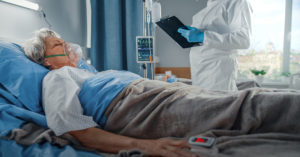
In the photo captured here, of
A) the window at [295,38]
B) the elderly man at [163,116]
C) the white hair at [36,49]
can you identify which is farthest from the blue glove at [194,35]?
the window at [295,38]

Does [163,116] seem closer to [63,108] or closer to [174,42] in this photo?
[63,108]

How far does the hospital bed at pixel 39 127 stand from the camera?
0.64 metres

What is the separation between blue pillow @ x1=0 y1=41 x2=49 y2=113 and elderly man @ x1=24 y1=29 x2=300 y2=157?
3.5 inches

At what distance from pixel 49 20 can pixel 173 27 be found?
112cm

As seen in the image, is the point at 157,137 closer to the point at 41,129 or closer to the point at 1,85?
the point at 41,129

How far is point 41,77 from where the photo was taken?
107cm

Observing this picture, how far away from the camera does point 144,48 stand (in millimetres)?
1871

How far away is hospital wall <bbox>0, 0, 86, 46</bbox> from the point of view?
4.31 feet

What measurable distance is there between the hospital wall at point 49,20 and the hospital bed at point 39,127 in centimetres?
35

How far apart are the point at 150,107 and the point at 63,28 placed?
57.7 inches

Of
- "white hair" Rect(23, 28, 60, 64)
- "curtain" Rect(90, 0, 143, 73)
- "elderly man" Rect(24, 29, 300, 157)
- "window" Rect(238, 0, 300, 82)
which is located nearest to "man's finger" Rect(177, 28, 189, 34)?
"curtain" Rect(90, 0, 143, 73)

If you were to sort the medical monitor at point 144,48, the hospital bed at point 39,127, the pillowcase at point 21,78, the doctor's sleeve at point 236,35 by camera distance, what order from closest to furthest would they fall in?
the hospital bed at point 39,127
the pillowcase at point 21,78
the doctor's sleeve at point 236,35
the medical monitor at point 144,48

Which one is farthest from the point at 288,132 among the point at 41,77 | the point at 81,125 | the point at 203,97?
the point at 41,77

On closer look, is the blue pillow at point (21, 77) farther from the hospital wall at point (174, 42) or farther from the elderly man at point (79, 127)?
the hospital wall at point (174, 42)
